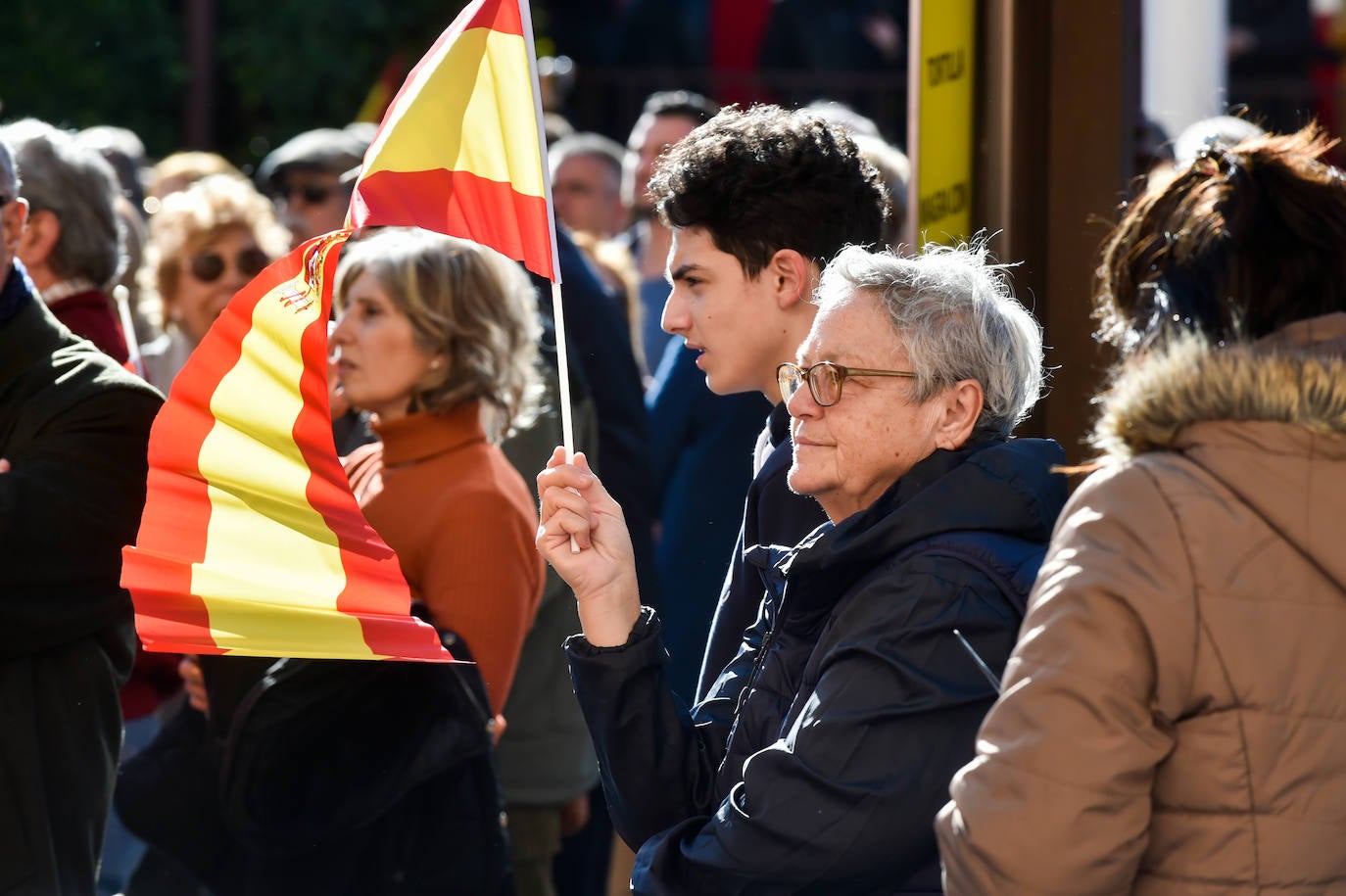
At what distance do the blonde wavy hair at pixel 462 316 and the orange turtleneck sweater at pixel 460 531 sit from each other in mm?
102

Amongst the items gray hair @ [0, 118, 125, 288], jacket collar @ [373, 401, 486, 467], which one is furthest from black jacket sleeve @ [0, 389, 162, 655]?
gray hair @ [0, 118, 125, 288]

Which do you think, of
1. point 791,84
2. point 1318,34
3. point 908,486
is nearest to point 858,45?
point 791,84

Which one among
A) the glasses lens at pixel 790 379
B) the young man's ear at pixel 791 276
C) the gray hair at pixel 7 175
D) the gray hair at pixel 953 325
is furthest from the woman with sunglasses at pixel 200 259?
the gray hair at pixel 953 325

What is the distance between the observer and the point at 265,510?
3062 mm

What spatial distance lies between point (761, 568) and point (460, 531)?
1188 millimetres

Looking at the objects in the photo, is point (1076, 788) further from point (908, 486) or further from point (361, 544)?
point (361, 544)

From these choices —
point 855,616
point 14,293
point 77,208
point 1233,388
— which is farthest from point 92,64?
point 1233,388

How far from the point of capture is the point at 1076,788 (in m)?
1.94

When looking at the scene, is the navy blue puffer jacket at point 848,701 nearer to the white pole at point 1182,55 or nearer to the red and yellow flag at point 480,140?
the red and yellow flag at point 480,140

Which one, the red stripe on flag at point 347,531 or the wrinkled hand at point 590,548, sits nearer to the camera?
the wrinkled hand at point 590,548

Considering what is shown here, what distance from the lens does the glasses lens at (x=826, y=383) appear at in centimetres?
259

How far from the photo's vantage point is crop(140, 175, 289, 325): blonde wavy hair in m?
5.45

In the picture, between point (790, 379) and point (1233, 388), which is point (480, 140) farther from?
point (1233, 388)

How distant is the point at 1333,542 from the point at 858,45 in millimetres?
Answer: 8326
